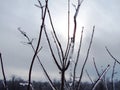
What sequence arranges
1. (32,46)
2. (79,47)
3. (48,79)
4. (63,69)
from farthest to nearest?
(79,47) → (32,46) → (48,79) → (63,69)

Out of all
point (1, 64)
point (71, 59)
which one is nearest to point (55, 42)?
point (71, 59)

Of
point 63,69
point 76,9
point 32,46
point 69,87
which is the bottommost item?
point 69,87

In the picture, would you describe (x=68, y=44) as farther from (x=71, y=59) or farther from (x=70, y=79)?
(x=70, y=79)

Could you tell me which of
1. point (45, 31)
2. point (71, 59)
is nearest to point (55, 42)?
point (45, 31)

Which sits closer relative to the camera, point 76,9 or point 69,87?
point 76,9

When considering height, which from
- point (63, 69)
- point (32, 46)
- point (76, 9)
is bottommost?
point (63, 69)

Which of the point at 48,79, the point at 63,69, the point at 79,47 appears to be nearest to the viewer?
the point at 63,69

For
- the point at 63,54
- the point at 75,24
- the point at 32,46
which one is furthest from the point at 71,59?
the point at 32,46

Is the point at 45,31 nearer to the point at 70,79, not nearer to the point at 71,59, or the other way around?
the point at 71,59

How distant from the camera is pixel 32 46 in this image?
313cm

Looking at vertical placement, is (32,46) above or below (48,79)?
above

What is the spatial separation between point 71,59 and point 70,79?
1.93ft

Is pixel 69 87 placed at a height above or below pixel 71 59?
below

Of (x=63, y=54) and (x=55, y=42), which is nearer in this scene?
(x=63, y=54)
